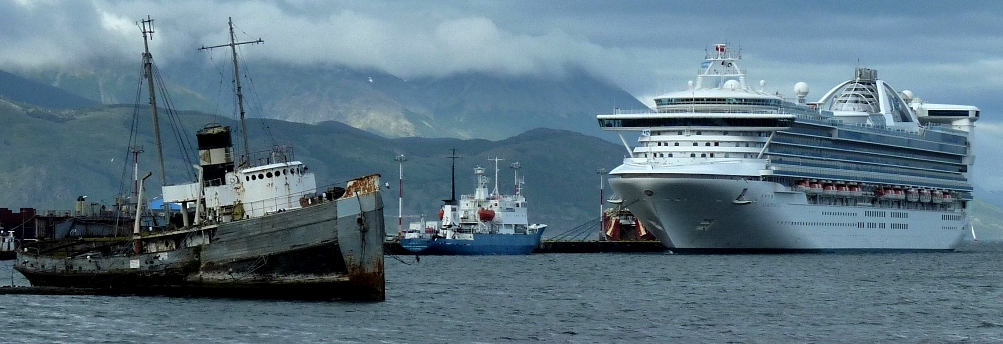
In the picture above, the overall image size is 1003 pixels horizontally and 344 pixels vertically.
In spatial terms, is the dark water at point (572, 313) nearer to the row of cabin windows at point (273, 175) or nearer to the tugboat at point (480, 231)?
the row of cabin windows at point (273, 175)

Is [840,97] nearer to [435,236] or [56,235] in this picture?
[435,236]

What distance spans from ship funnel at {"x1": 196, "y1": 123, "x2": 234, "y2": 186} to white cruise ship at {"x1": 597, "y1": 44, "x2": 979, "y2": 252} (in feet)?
163

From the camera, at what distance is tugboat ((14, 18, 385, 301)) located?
179 feet

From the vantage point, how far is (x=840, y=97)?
13700 centimetres

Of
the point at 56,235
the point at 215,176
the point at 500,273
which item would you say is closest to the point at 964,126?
the point at 500,273

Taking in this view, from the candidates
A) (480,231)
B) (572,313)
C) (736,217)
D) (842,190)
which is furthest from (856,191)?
(572,313)

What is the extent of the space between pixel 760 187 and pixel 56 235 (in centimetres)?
4564

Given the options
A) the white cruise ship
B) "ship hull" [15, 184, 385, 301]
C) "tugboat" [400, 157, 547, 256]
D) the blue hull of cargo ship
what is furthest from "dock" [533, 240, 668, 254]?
"ship hull" [15, 184, 385, 301]

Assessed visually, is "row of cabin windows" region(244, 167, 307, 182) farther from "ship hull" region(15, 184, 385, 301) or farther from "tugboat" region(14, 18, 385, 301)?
"ship hull" region(15, 184, 385, 301)

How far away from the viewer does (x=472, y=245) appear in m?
125

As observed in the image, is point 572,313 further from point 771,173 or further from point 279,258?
point 771,173

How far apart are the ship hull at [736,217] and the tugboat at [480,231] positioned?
1567 cm

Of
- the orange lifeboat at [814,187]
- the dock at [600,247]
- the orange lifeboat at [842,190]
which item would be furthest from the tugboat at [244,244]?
the dock at [600,247]

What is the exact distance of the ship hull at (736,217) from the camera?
10662 centimetres
